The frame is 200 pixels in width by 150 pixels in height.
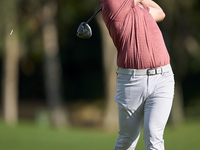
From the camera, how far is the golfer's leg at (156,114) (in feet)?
13.0

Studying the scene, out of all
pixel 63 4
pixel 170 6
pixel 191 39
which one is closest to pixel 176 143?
pixel 170 6

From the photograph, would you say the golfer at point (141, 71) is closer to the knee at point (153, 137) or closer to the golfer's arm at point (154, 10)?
the knee at point (153, 137)

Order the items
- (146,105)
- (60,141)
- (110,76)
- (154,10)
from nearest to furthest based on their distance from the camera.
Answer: (146,105) → (154,10) → (60,141) → (110,76)

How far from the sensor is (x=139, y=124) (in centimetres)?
421

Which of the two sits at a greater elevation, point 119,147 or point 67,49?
point 67,49

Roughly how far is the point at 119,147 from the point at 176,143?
775 cm

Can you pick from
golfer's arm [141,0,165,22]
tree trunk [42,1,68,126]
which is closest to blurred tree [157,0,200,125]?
tree trunk [42,1,68,126]

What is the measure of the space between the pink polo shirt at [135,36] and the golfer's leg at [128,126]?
0.48 metres

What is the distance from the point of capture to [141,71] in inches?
159

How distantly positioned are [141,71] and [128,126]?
593 mm

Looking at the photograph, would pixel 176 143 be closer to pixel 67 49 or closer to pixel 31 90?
pixel 67 49

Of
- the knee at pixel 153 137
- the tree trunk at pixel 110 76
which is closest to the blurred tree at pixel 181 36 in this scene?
the tree trunk at pixel 110 76

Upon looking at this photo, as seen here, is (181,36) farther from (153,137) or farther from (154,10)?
(153,137)

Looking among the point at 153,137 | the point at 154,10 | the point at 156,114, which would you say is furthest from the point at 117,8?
the point at 153,137
